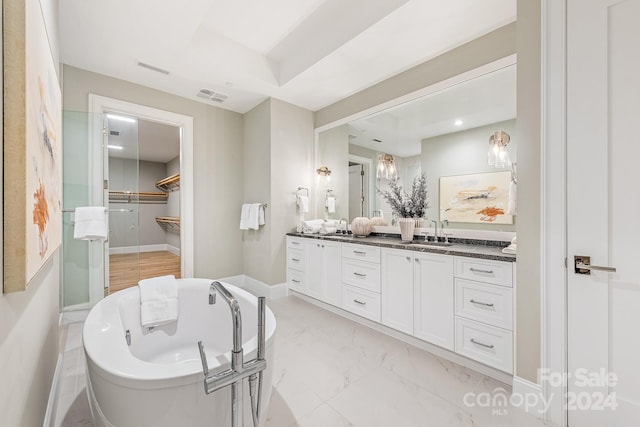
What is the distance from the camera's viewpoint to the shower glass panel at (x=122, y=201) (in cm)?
301

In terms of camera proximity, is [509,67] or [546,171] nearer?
[546,171]

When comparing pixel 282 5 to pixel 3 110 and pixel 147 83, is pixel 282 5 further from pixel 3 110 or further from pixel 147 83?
pixel 3 110

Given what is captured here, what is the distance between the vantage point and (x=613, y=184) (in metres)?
1.36

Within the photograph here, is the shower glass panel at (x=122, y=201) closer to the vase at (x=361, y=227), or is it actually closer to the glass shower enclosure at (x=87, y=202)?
the glass shower enclosure at (x=87, y=202)

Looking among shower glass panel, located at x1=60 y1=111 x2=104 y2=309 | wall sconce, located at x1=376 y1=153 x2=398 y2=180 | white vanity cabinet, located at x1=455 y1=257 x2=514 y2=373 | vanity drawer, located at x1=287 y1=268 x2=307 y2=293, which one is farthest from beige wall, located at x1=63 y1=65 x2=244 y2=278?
white vanity cabinet, located at x1=455 y1=257 x2=514 y2=373

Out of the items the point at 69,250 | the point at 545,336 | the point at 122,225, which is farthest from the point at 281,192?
the point at 545,336

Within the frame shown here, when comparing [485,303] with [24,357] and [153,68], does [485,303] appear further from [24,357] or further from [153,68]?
A: [153,68]

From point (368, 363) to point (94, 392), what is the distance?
1674mm

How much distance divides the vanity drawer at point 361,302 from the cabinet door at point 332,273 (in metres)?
0.10

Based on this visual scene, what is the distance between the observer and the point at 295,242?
3623 millimetres

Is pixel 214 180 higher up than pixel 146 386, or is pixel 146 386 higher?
pixel 214 180

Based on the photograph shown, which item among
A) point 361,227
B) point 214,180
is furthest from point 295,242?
point 214,180

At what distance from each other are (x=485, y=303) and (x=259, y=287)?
2804 mm

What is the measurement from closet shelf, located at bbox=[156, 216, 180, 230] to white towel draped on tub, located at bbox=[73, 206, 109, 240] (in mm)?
3345
